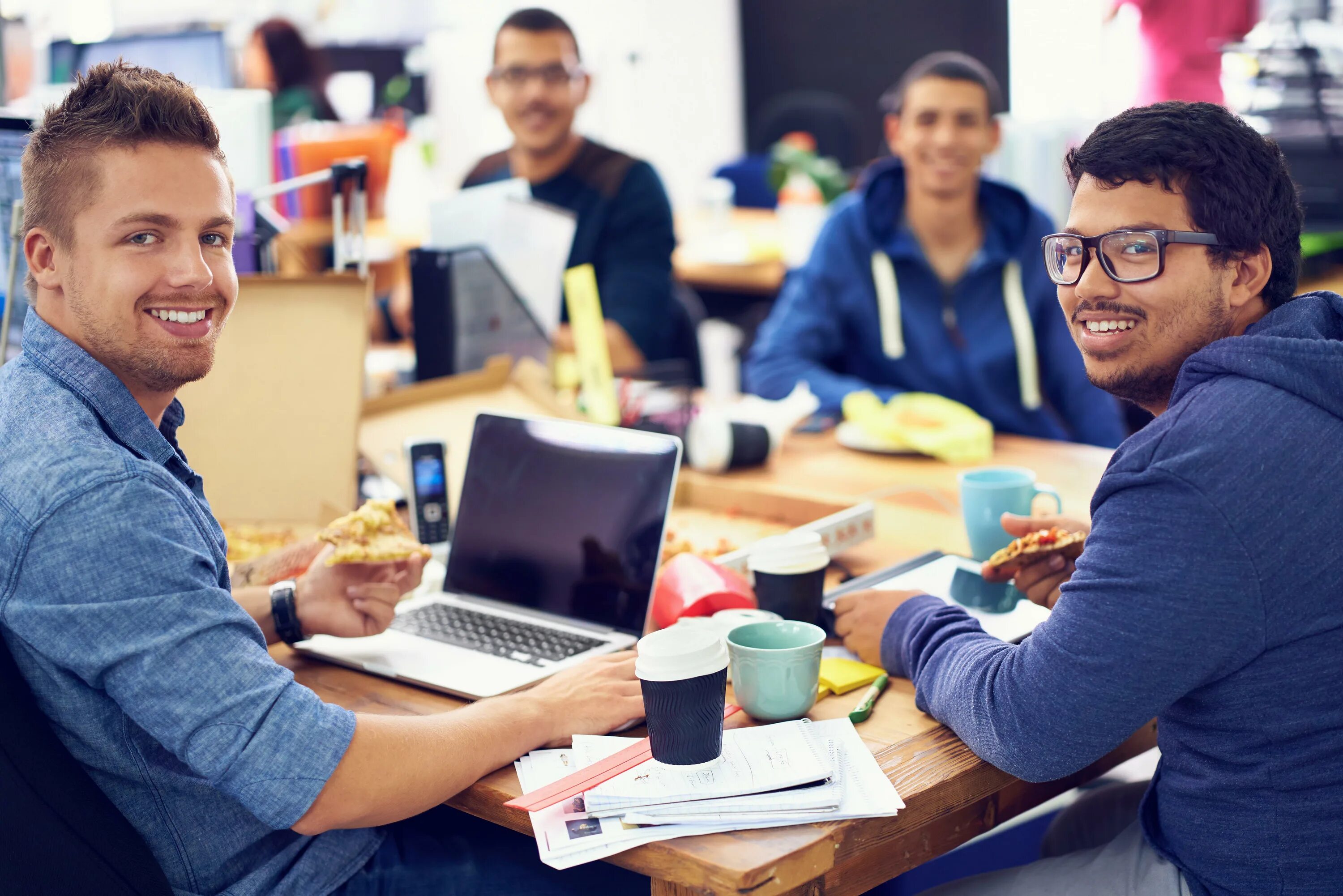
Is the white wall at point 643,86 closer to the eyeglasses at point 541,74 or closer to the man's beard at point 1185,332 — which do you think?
the eyeglasses at point 541,74

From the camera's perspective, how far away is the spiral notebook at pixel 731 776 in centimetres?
106

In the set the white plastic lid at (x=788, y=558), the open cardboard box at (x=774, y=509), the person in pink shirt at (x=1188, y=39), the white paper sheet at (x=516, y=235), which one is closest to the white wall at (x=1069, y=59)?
the person in pink shirt at (x=1188, y=39)

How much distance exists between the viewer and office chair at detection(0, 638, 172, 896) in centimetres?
100

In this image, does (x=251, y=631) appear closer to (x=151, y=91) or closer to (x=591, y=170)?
(x=151, y=91)

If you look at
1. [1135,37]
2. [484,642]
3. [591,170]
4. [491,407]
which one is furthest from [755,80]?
[484,642]

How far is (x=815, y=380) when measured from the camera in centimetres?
258

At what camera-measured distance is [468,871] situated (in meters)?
1.26

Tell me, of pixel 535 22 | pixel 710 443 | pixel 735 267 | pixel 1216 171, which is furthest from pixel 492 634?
pixel 735 267

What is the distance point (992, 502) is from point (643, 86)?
19.4ft

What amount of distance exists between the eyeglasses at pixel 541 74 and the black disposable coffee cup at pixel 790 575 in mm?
1961

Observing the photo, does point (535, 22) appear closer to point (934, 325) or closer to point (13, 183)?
point (934, 325)

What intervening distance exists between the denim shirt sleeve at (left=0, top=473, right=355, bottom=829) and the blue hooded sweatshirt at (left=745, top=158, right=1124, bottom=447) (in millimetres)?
1682

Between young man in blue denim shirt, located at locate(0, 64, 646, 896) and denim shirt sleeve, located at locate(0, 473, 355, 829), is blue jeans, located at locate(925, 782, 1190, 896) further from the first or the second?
denim shirt sleeve, located at locate(0, 473, 355, 829)

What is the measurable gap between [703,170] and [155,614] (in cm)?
679
